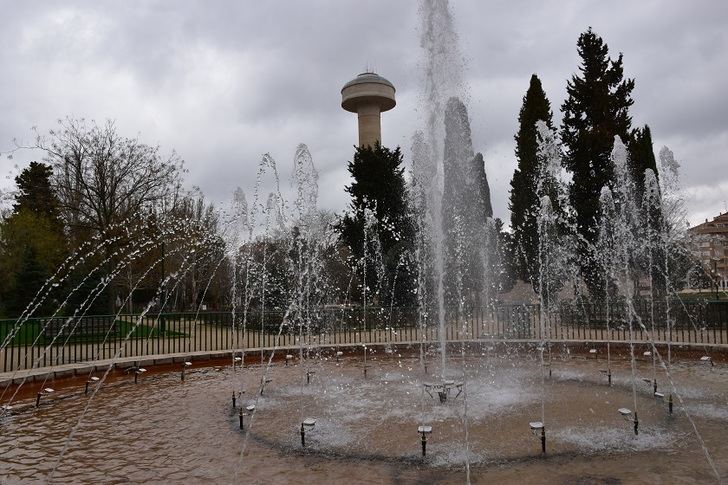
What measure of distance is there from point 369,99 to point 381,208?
1699cm

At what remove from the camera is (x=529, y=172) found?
33.2 metres

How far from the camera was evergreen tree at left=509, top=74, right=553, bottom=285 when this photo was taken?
32.9m

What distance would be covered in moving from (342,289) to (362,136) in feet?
Result: 42.3

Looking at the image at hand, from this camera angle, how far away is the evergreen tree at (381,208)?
30.1 metres

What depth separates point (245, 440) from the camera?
7055 mm

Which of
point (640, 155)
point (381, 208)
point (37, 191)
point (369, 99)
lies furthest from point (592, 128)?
point (37, 191)

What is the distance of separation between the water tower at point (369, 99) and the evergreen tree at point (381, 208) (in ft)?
40.3

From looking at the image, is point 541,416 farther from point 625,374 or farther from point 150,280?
point 150,280

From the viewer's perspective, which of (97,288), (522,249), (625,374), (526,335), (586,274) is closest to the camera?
(625,374)

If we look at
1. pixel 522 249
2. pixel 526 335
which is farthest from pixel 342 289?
pixel 526 335

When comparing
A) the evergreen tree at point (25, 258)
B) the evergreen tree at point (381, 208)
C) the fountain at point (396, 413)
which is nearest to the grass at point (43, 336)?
the fountain at point (396, 413)

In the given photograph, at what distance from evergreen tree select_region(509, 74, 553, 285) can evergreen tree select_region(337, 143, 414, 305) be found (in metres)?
7.18

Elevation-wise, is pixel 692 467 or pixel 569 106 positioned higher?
pixel 569 106

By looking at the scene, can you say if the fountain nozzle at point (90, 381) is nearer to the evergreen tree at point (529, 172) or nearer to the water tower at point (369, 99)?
the evergreen tree at point (529, 172)
